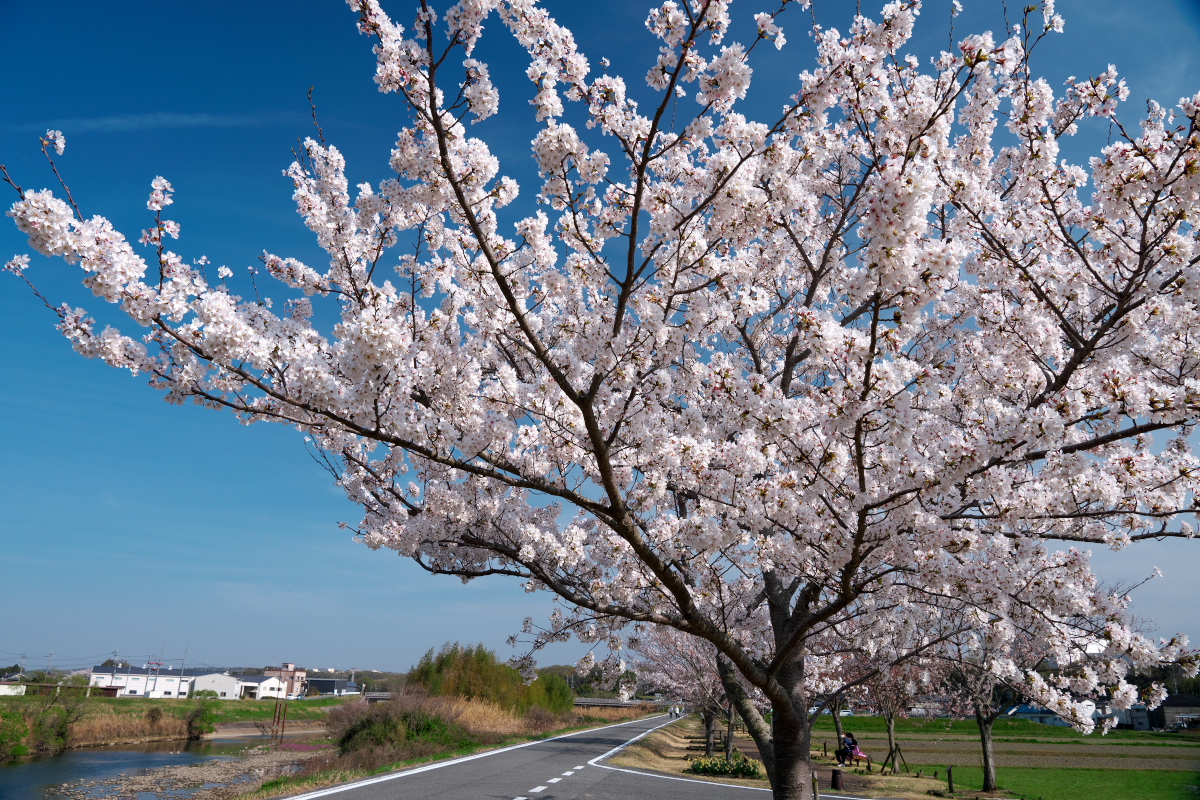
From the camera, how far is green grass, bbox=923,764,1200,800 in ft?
65.3

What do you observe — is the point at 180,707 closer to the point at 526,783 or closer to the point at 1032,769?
the point at 526,783

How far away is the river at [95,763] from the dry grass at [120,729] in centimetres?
92

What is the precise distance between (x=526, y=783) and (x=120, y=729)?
38739 mm

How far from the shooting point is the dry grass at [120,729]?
112 ft

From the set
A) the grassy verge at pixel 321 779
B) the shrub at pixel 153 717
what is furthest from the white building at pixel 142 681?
the grassy verge at pixel 321 779

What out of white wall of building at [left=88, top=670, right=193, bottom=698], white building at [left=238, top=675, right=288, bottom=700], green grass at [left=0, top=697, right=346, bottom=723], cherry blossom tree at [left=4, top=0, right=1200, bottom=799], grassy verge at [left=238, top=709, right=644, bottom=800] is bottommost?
white building at [left=238, top=675, right=288, bottom=700]

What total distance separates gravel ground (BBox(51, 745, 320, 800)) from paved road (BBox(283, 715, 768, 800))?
236 inches

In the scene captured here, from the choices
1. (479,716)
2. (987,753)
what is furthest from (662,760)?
(987,753)

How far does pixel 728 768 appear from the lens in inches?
812

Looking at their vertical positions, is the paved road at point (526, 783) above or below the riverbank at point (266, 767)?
above

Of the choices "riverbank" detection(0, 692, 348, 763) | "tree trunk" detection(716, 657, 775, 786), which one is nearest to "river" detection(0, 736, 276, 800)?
"riverbank" detection(0, 692, 348, 763)

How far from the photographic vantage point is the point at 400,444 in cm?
414

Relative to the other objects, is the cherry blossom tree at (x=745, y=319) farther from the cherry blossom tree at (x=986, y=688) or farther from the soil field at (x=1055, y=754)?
the soil field at (x=1055, y=754)

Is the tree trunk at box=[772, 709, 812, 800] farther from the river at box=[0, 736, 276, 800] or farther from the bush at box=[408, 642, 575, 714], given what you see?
the bush at box=[408, 642, 575, 714]
